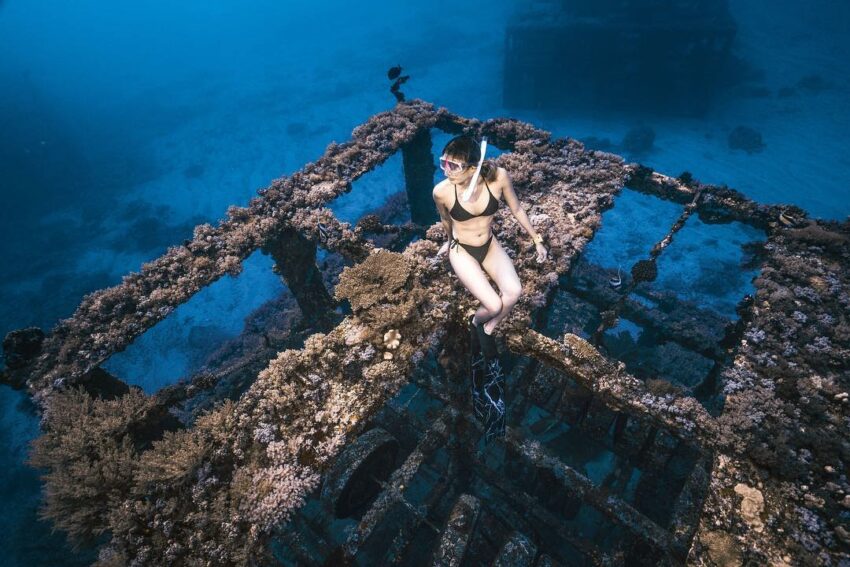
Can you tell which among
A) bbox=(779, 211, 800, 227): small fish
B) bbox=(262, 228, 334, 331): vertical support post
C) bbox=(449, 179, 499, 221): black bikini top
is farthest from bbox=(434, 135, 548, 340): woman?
bbox=(779, 211, 800, 227): small fish

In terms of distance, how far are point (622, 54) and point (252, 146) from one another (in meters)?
28.1

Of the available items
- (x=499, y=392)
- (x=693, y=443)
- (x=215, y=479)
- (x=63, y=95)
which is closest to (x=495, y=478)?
(x=499, y=392)

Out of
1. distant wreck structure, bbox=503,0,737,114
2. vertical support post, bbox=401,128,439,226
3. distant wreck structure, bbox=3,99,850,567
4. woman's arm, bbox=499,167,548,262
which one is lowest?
distant wreck structure, bbox=3,99,850,567

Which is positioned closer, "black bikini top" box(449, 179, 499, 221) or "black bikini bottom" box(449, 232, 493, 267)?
"black bikini top" box(449, 179, 499, 221)

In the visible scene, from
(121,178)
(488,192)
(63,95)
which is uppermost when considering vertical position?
(63,95)

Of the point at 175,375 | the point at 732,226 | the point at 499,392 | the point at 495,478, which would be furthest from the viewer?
the point at 732,226

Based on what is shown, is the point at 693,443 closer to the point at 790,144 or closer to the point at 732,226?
the point at 732,226

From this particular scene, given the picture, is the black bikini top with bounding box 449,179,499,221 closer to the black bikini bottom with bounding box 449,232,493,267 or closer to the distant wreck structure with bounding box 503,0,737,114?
the black bikini bottom with bounding box 449,232,493,267

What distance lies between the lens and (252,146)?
29859 millimetres

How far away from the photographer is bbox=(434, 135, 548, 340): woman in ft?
13.2

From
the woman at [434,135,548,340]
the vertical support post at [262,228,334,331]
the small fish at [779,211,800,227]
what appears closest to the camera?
the woman at [434,135,548,340]

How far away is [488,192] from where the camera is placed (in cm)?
427

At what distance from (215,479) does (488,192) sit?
3975 mm

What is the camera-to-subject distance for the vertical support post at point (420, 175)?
29.4 feet
